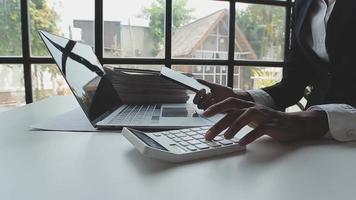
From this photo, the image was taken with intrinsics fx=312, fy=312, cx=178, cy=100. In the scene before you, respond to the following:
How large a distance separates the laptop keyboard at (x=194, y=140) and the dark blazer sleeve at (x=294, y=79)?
1.98ft

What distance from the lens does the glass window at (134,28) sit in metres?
2.39

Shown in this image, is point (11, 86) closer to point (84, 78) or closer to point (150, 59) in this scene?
point (150, 59)

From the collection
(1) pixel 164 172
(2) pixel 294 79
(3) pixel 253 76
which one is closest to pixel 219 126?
(1) pixel 164 172

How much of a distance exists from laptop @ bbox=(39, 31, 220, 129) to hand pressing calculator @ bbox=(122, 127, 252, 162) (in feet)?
0.37

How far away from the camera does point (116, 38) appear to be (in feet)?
7.89

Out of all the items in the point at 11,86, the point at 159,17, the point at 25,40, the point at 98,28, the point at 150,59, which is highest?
the point at 159,17

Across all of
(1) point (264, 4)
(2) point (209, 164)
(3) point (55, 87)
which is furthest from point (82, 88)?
(1) point (264, 4)

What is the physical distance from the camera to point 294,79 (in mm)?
1121

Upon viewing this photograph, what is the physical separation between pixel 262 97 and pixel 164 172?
68cm

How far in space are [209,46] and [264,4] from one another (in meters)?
0.66

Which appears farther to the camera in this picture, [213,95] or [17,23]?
[17,23]

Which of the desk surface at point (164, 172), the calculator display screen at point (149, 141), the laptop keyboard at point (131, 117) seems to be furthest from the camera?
the laptop keyboard at point (131, 117)

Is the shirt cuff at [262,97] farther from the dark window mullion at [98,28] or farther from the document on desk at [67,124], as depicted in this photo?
the dark window mullion at [98,28]

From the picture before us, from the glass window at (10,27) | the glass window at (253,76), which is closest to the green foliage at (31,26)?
the glass window at (10,27)
